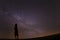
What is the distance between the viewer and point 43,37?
1935mm

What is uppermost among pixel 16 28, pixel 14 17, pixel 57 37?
pixel 14 17

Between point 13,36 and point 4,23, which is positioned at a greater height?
point 4,23

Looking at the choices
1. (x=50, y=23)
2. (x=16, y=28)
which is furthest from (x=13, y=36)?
(x=50, y=23)

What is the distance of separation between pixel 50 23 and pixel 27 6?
443 mm

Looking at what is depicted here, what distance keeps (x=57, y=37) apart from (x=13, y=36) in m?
0.67

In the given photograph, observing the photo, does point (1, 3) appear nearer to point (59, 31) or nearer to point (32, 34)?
point (32, 34)

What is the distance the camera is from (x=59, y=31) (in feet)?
6.41

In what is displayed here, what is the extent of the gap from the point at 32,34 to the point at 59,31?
42 cm

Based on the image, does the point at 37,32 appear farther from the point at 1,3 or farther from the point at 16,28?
the point at 1,3

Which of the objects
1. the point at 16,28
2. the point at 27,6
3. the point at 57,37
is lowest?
the point at 57,37

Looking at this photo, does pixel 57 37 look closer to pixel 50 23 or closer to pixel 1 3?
pixel 50 23

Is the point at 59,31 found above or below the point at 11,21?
below

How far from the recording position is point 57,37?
6.24 feet

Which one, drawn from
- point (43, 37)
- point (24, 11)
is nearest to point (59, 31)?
point (43, 37)
